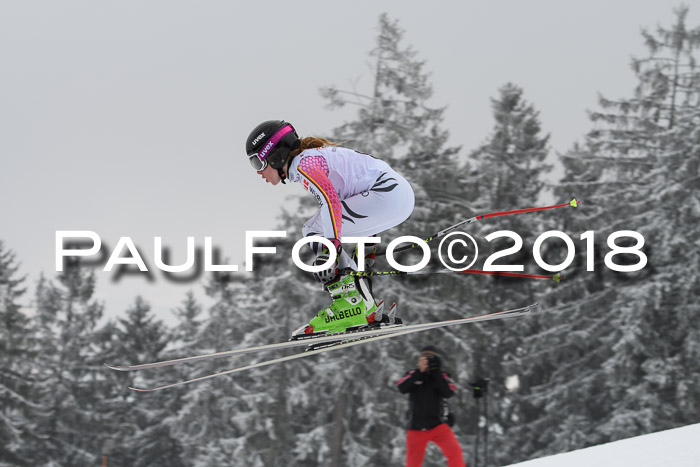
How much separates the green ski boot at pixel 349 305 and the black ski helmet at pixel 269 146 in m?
0.96

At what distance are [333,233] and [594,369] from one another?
18.1m

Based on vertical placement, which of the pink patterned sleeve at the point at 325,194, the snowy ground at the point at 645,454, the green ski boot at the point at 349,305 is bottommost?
the snowy ground at the point at 645,454

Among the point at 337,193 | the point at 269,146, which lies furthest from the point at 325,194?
the point at 269,146

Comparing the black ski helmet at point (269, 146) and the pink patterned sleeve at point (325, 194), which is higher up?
the black ski helmet at point (269, 146)

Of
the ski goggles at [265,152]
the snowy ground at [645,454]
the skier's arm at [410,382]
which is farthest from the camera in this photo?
the skier's arm at [410,382]

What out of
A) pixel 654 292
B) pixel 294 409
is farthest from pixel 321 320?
pixel 294 409

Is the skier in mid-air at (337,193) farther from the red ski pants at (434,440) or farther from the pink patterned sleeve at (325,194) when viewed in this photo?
the red ski pants at (434,440)

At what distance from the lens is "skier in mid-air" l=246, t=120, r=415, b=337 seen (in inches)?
178

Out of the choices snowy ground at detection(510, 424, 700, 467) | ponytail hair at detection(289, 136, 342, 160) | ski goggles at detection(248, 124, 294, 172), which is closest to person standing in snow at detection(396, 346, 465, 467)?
snowy ground at detection(510, 424, 700, 467)

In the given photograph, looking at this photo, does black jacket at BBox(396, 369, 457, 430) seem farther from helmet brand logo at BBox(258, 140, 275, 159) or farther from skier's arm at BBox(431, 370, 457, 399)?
helmet brand logo at BBox(258, 140, 275, 159)

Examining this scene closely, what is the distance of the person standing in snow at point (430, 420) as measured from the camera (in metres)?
5.49

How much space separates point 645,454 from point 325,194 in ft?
11.2

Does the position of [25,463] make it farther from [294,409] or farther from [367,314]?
[367,314]

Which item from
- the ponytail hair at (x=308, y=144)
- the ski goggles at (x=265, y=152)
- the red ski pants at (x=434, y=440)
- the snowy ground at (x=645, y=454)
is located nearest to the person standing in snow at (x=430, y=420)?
the red ski pants at (x=434, y=440)
